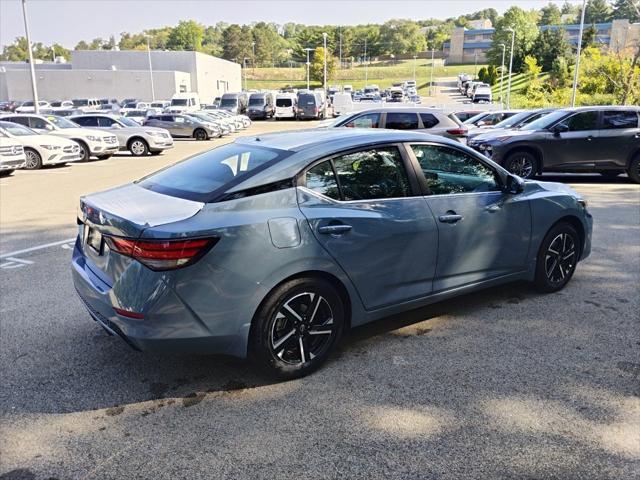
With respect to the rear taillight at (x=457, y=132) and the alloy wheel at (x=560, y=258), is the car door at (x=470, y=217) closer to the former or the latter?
the alloy wheel at (x=560, y=258)

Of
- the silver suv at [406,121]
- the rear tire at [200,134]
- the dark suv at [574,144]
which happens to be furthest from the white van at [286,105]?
the dark suv at [574,144]

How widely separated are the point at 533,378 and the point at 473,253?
1.14 metres

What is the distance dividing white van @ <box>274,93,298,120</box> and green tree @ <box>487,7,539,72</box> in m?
49.3

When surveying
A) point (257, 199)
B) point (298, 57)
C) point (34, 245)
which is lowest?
point (34, 245)

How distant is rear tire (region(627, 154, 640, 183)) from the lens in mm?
12727

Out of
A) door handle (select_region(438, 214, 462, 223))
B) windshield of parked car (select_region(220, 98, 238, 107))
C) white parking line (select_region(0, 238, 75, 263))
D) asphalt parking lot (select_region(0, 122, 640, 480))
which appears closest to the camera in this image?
asphalt parking lot (select_region(0, 122, 640, 480))

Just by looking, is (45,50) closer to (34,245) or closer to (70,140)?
(70,140)

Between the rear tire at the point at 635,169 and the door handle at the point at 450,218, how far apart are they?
10514 millimetres

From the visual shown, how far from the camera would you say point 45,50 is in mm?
183625

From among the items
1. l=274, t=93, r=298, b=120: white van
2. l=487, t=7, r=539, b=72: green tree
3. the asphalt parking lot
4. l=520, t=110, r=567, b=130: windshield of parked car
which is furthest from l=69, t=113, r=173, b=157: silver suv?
l=487, t=7, r=539, b=72: green tree

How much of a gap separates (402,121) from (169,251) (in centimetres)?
1168

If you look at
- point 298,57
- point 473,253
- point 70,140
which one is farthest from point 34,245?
point 298,57

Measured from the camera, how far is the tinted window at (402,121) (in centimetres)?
1402

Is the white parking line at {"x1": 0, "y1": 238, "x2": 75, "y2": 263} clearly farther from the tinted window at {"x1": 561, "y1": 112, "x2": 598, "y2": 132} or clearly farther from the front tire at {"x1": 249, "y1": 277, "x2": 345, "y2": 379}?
the tinted window at {"x1": 561, "y1": 112, "x2": 598, "y2": 132}
